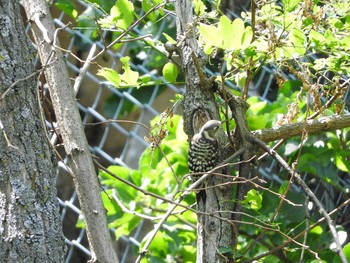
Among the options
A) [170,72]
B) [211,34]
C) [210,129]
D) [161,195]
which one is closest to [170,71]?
[170,72]

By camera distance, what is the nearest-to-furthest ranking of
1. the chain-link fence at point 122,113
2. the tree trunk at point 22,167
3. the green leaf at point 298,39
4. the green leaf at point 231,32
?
the tree trunk at point 22,167 < the green leaf at point 231,32 < the green leaf at point 298,39 < the chain-link fence at point 122,113

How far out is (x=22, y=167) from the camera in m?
1.39

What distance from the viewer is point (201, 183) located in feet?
5.63

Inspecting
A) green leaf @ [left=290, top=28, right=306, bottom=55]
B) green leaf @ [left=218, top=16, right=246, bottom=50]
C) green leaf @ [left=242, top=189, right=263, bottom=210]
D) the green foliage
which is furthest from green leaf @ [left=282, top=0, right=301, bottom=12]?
the green foliage

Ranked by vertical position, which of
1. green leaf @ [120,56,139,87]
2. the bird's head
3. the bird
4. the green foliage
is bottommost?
the green foliage

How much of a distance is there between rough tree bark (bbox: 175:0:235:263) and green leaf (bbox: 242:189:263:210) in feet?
0.15

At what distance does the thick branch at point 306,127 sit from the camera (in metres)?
1.74

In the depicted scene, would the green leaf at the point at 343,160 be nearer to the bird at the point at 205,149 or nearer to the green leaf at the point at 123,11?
the bird at the point at 205,149

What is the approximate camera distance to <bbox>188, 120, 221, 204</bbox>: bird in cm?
172

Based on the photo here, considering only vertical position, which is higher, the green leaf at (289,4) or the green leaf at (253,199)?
the green leaf at (289,4)

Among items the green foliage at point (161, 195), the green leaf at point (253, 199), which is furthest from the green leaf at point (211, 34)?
the green foliage at point (161, 195)

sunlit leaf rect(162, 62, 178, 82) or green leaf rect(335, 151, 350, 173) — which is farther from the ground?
sunlit leaf rect(162, 62, 178, 82)

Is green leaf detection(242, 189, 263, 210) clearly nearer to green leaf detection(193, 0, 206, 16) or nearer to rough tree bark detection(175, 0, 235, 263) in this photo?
rough tree bark detection(175, 0, 235, 263)

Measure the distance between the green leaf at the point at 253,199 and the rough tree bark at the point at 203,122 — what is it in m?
0.05
